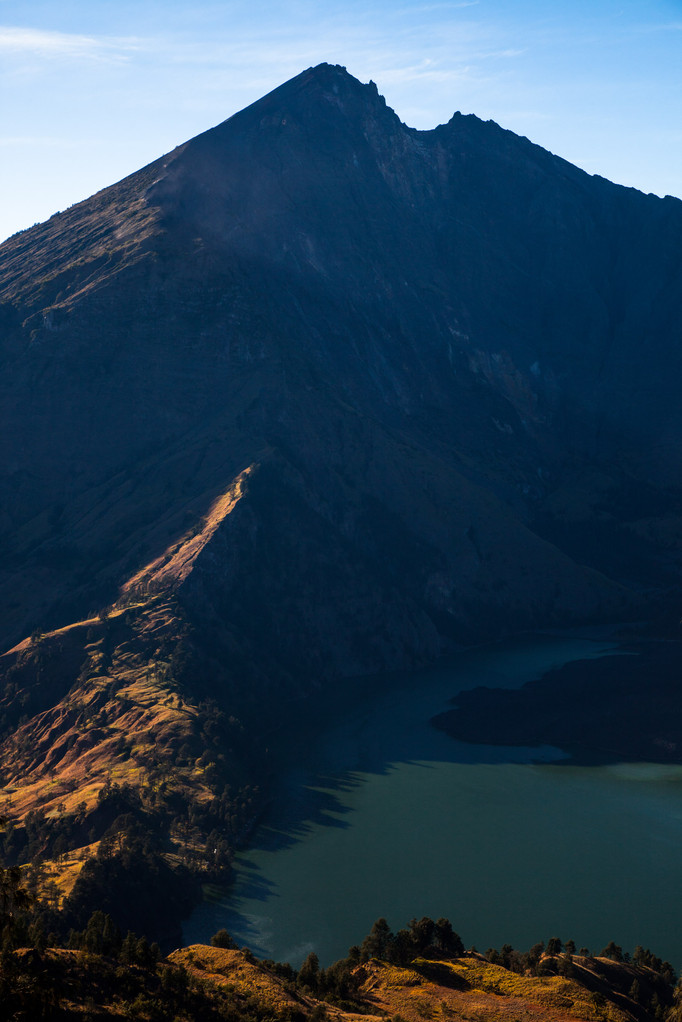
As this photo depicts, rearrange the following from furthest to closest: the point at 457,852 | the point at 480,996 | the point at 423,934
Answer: the point at 457,852
the point at 423,934
the point at 480,996

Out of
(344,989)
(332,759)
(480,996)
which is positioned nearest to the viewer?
(480,996)

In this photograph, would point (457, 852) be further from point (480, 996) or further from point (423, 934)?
point (480, 996)

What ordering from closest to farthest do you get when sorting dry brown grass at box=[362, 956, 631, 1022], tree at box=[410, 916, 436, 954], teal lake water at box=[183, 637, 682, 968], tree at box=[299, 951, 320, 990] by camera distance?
dry brown grass at box=[362, 956, 631, 1022], tree at box=[299, 951, 320, 990], tree at box=[410, 916, 436, 954], teal lake water at box=[183, 637, 682, 968]

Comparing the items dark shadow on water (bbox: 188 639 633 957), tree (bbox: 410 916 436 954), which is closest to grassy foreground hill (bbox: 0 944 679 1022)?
tree (bbox: 410 916 436 954)

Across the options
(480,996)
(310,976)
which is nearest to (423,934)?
(480,996)

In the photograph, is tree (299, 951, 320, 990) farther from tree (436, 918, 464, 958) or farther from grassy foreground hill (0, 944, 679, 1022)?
tree (436, 918, 464, 958)

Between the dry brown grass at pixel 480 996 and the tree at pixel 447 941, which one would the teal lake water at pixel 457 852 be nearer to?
the tree at pixel 447 941

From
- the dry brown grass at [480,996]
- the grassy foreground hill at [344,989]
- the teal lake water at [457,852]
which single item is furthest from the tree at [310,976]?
the teal lake water at [457,852]

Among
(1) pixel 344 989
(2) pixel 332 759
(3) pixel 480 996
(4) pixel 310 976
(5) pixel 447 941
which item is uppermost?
(4) pixel 310 976

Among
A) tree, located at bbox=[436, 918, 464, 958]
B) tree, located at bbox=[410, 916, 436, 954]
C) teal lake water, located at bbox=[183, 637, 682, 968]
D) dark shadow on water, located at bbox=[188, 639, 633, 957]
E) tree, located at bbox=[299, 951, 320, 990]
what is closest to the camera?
tree, located at bbox=[299, 951, 320, 990]
